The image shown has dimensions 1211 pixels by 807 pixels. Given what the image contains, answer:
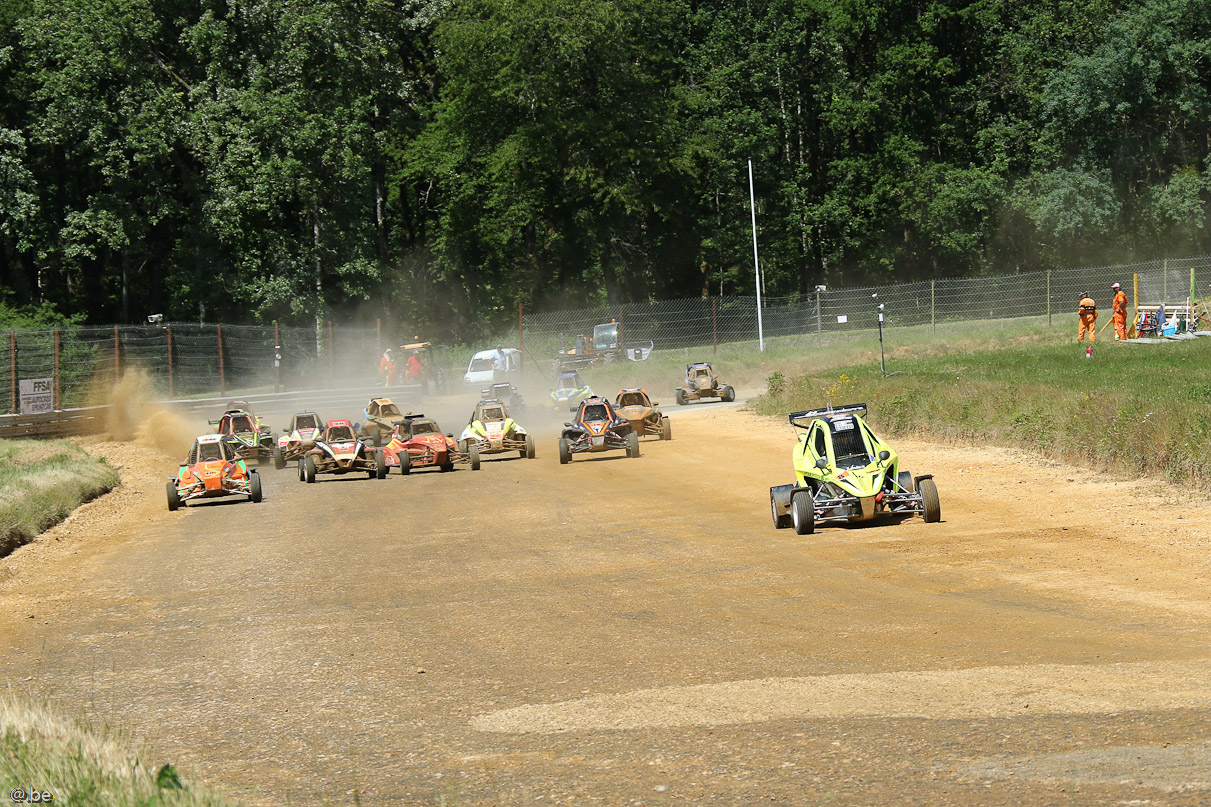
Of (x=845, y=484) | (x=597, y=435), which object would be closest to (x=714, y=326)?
(x=597, y=435)

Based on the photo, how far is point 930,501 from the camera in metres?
15.0

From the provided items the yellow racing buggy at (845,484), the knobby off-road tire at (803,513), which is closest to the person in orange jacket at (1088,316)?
the yellow racing buggy at (845,484)

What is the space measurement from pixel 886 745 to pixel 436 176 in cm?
6244

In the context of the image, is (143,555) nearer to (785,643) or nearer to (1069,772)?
(785,643)

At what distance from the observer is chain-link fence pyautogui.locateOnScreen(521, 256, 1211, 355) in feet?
152

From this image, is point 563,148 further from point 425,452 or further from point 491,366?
point 425,452

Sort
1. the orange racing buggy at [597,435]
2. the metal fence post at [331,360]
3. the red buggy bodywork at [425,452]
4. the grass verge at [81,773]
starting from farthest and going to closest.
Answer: the metal fence post at [331,360]
the orange racing buggy at [597,435]
the red buggy bodywork at [425,452]
the grass verge at [81,773]

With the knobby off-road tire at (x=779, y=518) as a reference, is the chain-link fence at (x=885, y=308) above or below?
above

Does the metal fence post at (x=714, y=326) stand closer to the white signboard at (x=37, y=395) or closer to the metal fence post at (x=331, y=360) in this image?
the metal fence post at (x=331, y=360)

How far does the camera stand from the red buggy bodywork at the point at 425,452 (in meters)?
26.1

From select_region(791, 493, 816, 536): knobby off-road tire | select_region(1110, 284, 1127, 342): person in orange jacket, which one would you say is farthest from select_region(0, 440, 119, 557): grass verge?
select_region(1110, 284, 1127, 342): person in orange jacket

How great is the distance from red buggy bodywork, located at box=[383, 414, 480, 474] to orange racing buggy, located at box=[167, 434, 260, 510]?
12.8ft

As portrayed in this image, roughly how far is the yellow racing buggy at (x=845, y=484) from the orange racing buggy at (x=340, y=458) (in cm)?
1216

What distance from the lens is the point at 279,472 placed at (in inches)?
1137
